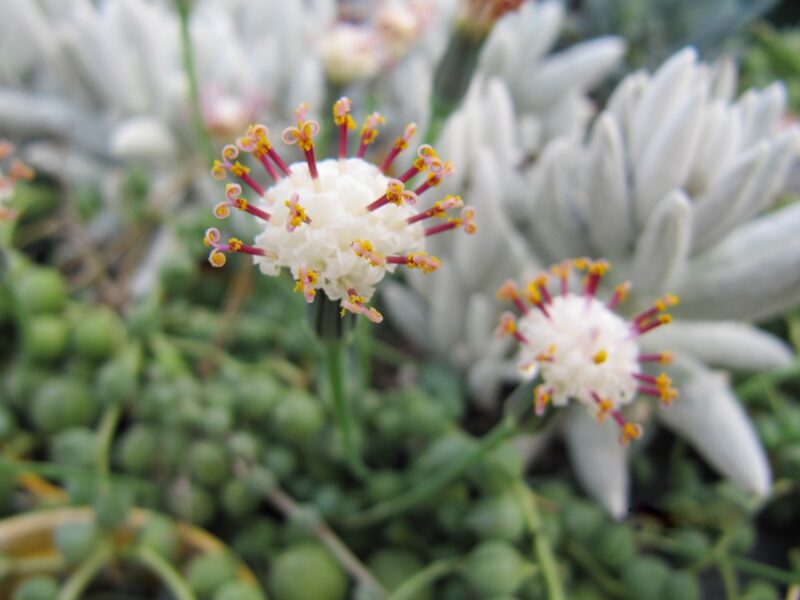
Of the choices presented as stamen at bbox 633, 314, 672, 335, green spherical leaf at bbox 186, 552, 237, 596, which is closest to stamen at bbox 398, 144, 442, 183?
stamen at bbox 633, 314, 672, 335

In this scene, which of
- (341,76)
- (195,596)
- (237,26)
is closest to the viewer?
(195,596)

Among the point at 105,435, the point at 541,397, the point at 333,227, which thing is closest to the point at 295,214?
the point at 333,227

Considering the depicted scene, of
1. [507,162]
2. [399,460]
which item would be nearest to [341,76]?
[507,162]

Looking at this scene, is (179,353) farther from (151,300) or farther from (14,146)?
(14,146)

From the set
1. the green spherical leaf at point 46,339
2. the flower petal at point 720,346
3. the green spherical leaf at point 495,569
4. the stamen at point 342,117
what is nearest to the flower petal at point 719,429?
the flower petal at point 720,346

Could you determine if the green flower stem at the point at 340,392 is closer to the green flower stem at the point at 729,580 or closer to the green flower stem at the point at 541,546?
the green flower stem at the point at 541,546

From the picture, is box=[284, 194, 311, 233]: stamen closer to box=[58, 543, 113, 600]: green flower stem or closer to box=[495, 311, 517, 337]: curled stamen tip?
box=[495, 311, 517, 337]: curled stamen tip
